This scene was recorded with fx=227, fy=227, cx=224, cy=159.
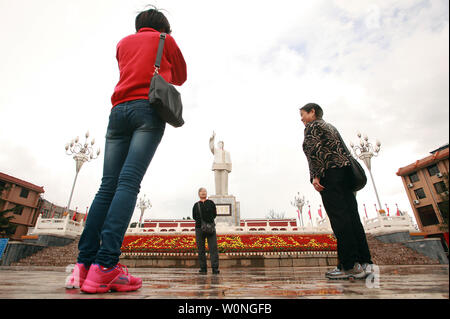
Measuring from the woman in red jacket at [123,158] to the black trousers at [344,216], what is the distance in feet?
5.54

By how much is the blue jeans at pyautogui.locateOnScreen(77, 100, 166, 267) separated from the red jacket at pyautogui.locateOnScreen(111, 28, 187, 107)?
0.11 m

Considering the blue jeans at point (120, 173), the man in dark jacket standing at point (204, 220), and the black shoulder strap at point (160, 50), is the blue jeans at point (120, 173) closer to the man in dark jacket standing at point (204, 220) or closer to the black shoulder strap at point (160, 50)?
the black shoulder strap at point (160, 50)

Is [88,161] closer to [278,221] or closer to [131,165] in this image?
[131,165]

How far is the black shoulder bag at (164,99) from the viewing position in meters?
1.68

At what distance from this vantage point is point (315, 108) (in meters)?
2.70

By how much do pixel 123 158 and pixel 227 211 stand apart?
50.6ft

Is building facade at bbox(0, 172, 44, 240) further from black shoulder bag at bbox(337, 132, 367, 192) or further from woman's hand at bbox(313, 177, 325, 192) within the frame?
black shoulder bag at bbox(337, 132, 367, 192)

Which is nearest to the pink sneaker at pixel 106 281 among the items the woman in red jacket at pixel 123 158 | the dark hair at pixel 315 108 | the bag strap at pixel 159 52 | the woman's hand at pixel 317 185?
the woman in red jacket at pixel 123 158

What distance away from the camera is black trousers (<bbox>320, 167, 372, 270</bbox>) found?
2.07 meters

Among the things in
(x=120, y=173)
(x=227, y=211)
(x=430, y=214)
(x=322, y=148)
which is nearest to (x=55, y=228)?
(x=227, y=211)

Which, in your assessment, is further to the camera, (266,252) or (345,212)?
(266,252)
